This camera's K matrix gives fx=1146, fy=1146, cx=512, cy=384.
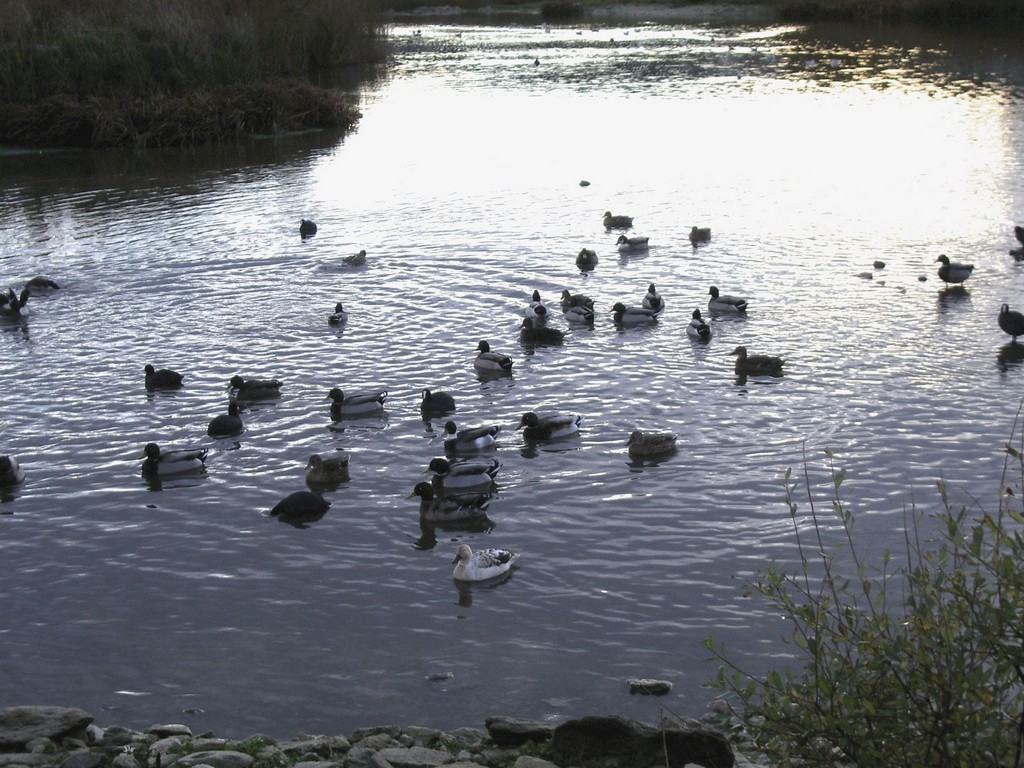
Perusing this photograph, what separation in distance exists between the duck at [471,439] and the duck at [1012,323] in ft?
26.5

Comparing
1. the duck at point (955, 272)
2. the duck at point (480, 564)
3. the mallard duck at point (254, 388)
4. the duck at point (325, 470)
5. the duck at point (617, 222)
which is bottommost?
the duck at point (480, 564)

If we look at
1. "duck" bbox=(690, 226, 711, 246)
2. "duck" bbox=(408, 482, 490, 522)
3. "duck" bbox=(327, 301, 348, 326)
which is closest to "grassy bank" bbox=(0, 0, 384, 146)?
"duck" bbox=(690, 226, 711, 246)

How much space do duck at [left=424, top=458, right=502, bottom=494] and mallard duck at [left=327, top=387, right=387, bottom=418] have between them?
2.11 meters

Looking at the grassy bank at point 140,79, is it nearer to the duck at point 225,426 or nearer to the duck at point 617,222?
the duck at point 617,222

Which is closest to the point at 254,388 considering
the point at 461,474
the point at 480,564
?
the point at 461,474

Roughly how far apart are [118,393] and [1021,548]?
13.4m

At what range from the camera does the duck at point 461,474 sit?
12.7m

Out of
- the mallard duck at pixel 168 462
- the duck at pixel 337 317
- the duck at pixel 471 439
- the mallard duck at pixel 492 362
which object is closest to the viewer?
the mallard duck at pixel 168 462

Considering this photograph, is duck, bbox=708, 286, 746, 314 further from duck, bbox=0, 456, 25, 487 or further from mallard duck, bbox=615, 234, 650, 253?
duck, bbox=0, 456, 25, 487

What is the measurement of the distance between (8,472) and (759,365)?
9.69 metres

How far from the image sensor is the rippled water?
974 centimetres

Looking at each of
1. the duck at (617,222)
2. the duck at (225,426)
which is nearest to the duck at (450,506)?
the duck at (225,426)

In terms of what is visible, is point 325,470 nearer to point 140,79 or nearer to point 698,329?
point 698,329

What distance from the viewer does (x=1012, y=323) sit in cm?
1677
